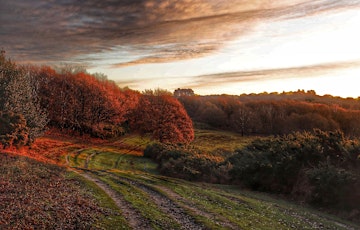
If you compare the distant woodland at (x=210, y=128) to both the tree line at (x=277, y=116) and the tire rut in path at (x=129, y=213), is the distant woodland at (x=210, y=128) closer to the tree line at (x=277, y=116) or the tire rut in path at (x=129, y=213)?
the tree line at (x=277, y=116)

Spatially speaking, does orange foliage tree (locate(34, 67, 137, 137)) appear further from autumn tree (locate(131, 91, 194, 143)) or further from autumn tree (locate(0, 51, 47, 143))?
autumn tree (locate(0, 51, 47, 143))

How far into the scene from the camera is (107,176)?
3312cm

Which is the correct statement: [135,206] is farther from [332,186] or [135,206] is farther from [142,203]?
[332,186]

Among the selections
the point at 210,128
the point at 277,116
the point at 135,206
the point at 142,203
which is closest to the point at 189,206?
the point at 142,203

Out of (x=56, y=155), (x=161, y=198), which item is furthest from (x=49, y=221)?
(x=56, y=155)

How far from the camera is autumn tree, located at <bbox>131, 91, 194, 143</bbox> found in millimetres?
77750

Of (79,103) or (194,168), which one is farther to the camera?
(79,103)

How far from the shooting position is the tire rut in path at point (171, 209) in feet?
58.9

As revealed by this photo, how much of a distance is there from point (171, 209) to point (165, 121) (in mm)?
57572

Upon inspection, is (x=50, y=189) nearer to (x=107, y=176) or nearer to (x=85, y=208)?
(x=85, y=208)

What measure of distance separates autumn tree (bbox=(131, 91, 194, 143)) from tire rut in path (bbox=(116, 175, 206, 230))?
160ft

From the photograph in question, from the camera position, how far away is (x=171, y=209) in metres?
21.1

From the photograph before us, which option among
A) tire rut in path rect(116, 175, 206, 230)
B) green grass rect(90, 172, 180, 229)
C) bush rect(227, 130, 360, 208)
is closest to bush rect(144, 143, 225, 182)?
bush rect(227, 130, 360, 208)

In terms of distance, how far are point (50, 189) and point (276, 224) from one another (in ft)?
55.0
